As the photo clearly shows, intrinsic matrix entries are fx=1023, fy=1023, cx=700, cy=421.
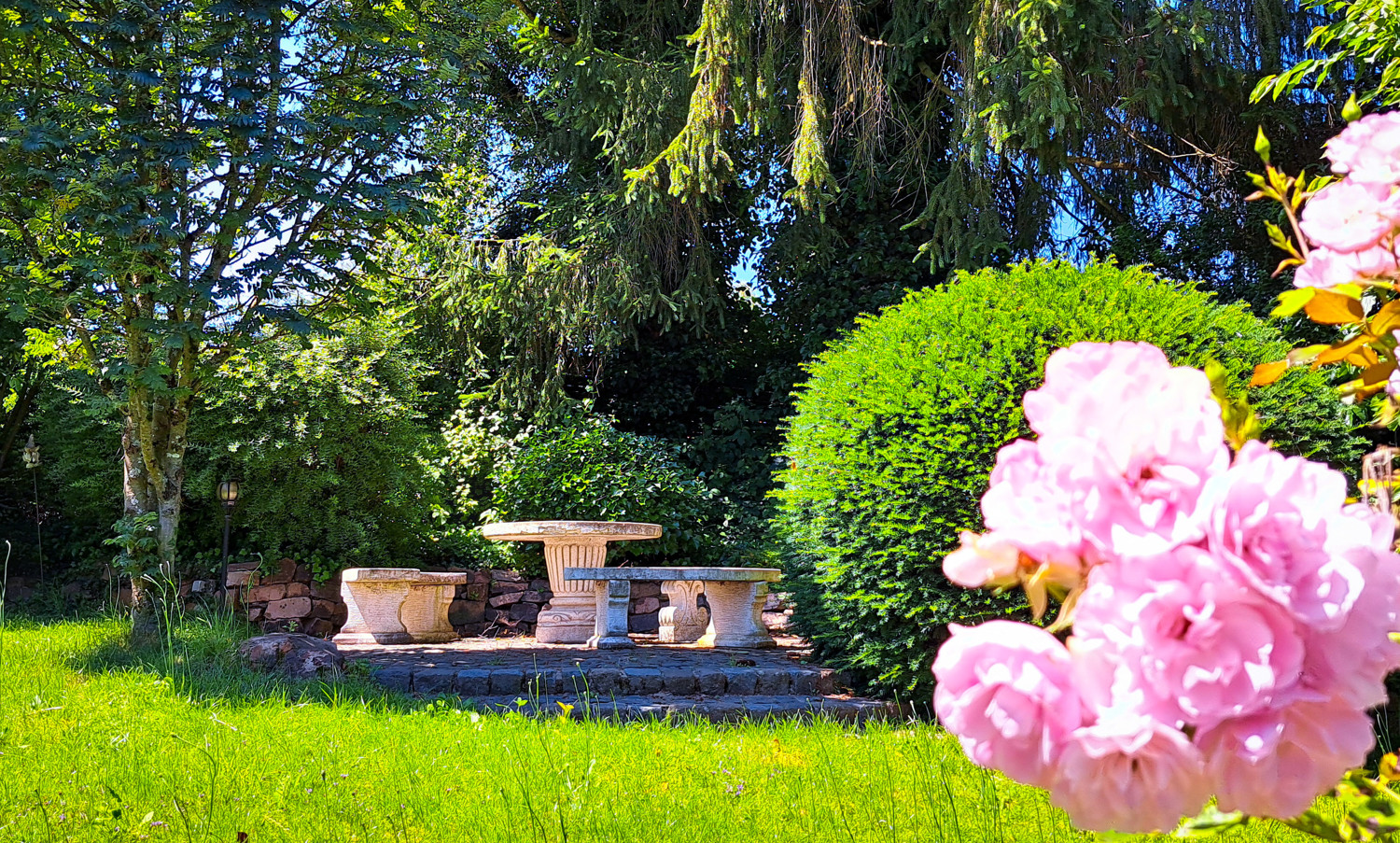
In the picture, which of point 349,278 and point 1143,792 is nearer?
point 1143,792

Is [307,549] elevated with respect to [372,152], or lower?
lower

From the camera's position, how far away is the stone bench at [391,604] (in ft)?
29.1

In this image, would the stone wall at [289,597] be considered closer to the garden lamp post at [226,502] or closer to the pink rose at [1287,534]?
the garden lamp post at [226,502]

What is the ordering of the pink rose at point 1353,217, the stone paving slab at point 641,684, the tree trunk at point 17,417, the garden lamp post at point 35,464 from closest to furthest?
the pink rose at point 1353,217 < the stone paving slab at point 641,684 < the garden lamp post at point 35,464 < the tree trunk at point 17,417

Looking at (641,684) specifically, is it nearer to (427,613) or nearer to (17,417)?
(427,613)

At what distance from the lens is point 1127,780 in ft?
2.37

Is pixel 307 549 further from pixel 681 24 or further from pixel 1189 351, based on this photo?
pixel 1189 351

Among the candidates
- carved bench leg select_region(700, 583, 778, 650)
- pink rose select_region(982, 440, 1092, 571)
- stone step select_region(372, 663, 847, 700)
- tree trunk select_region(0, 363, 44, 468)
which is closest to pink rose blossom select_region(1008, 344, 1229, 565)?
pink rose select_region(982, 440, 1092, 571)

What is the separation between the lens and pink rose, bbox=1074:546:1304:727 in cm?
70

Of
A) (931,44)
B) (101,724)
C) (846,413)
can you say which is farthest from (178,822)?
(931,44)

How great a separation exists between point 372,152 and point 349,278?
829 mm

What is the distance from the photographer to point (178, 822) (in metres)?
3.16

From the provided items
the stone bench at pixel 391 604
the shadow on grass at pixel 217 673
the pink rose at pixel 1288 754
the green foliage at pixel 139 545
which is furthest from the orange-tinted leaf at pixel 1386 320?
the stone bench at pixel 391 604

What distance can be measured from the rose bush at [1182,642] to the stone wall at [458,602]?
9848 mm
